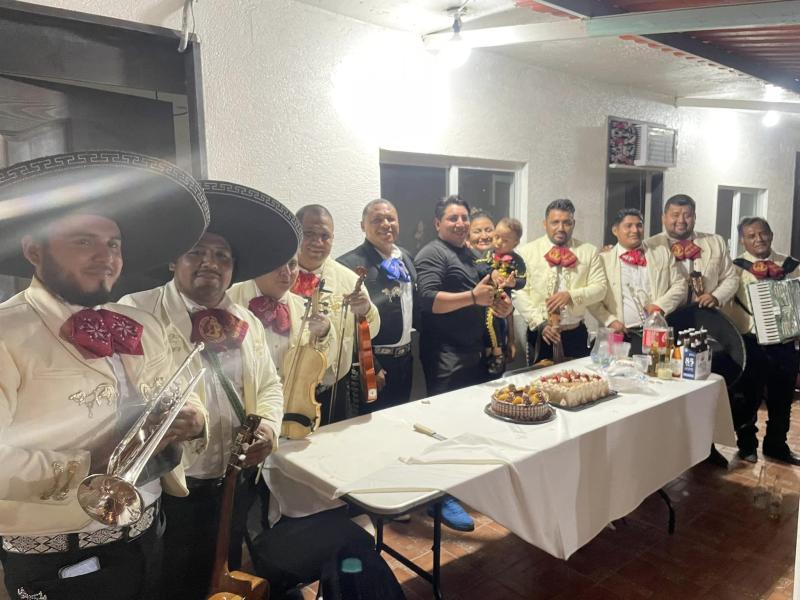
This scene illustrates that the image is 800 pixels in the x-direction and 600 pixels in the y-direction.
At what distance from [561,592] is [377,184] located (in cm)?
250

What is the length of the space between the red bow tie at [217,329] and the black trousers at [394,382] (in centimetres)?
133

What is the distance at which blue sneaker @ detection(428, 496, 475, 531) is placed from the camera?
10.5 ft

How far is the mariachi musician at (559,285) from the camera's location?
3998 mm

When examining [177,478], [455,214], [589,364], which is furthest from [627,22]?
[177,478]

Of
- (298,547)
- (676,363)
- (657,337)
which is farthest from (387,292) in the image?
(676,363)

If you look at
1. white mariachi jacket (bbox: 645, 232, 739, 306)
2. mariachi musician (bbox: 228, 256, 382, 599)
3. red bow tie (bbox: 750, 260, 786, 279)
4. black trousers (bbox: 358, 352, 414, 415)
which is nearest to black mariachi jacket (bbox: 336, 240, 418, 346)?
black trousers (bbox: 358, 352, 414, 415)

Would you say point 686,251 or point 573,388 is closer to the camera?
point 573,388

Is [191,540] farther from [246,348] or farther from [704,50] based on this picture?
[704,50]

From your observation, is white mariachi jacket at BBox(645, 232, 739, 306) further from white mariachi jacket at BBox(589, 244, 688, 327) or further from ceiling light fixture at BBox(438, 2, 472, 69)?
ceiling light fixture at BBox(438, 2, 472, 69)

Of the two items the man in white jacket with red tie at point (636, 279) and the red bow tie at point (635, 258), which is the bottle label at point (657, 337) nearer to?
the man in white jacket with red tie at point (636, 279)

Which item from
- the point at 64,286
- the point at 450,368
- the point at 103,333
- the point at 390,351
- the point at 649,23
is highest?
the point at 649,23

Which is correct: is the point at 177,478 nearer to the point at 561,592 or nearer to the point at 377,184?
the point at 561,592

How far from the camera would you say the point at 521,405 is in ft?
8.20

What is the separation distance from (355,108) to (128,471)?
2.56 metres
